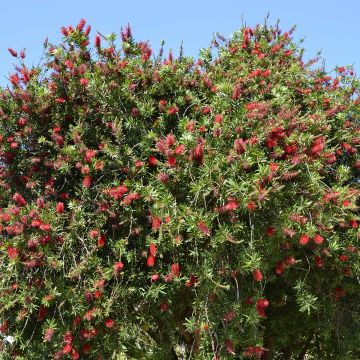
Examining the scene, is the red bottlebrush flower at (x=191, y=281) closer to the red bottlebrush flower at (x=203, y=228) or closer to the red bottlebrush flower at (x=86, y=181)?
the red bottlebrush flower at (x=203, y=228)

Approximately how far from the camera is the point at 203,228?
4258 mm

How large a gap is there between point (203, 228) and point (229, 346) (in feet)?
3.03

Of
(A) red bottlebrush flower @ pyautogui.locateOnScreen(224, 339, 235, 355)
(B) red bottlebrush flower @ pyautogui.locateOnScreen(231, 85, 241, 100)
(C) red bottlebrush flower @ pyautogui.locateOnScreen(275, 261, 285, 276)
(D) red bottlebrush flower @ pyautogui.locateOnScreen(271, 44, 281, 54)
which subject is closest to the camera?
(A) red bottlebrush flower @ pyautogui.locateOnScreen(224, 339, 235, 355)

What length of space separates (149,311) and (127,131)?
1.56m

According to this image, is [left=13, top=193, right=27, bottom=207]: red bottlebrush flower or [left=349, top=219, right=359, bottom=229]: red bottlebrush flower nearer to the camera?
[left=13, top=193, right=27, bottom=207]: red bottlebrush flower

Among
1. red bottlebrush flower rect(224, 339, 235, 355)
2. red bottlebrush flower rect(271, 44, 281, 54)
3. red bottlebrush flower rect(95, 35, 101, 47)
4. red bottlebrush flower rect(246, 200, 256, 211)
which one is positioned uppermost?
red bottlebrush flower rect(271, 44, 281, 54)

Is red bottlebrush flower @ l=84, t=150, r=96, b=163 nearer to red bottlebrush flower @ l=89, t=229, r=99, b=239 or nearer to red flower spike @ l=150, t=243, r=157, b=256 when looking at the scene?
red bottlebrush flower @ l=89, t=229, r=99, b=239

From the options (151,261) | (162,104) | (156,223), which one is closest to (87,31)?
(162,104)

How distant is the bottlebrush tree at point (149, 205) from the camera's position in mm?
4473

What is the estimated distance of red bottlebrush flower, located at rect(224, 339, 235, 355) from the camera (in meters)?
4.35

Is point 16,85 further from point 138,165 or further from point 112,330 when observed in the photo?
point 112,330

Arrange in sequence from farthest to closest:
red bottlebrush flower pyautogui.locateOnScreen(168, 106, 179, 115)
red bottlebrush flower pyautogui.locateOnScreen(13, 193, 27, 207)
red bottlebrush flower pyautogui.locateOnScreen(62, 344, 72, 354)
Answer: red bottlebrush flower pyautogui.locateOnScreen(168, 106, 179, 115) < red bottlebrush flower pyautogui.locateOnScreen(13, 193, 27, 207) < red bottlebrush flower pyautogui.locateOnScreen(62, 344, 72, 354)

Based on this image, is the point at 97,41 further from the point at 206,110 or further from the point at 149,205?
the point at 149,205

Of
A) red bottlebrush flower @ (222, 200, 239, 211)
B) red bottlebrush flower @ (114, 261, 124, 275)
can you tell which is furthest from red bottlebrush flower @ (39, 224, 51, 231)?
red bottlebrush flower @ (222, 200, 239, 211)
